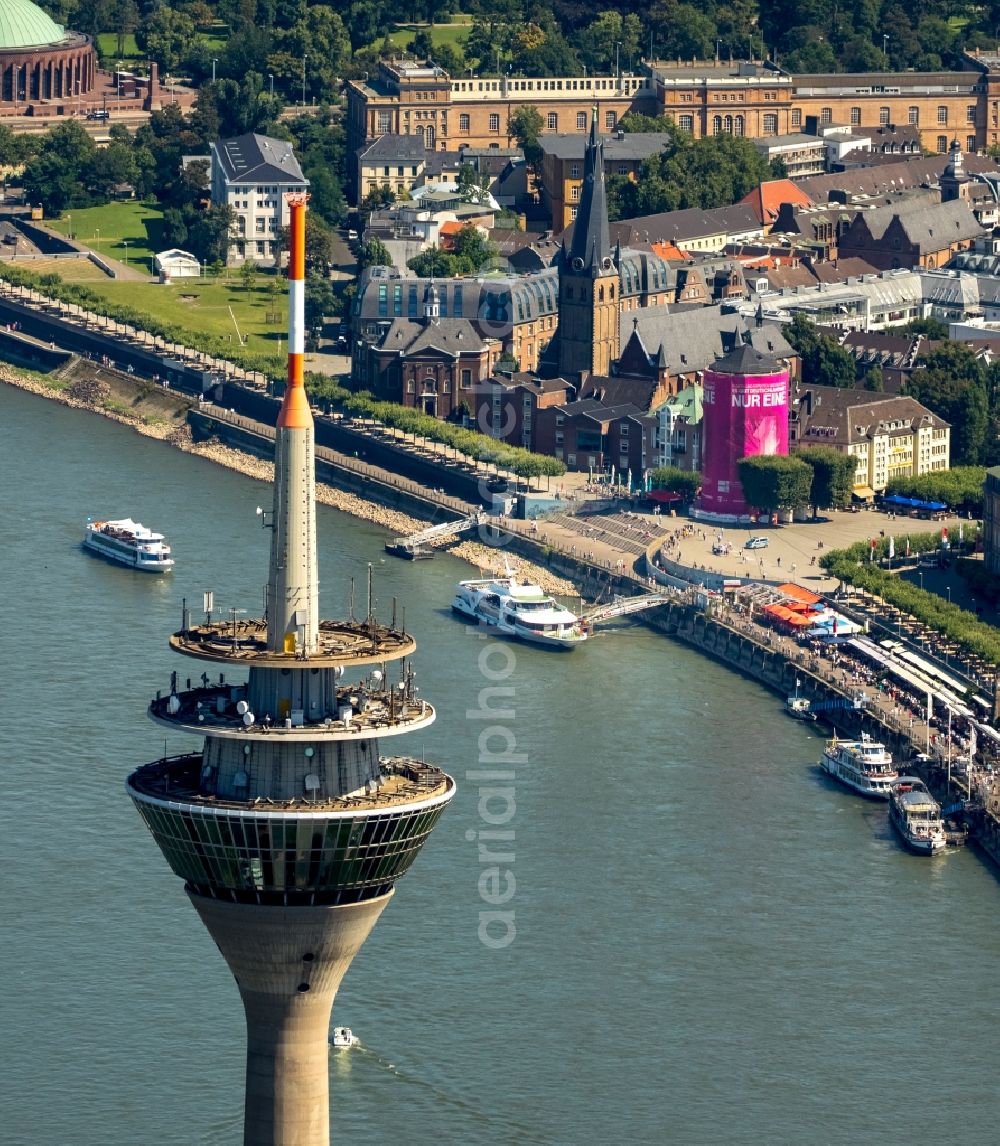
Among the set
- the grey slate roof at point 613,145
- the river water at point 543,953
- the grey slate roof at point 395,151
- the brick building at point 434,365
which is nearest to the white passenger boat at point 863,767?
the river water at point 543,953

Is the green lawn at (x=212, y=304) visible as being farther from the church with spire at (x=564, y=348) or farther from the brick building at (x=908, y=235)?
the brick building at (x=908, y=235)

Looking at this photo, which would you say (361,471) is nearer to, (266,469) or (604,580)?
(266,469)

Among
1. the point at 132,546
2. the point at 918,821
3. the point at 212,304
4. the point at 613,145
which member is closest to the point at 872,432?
the point at 132,546

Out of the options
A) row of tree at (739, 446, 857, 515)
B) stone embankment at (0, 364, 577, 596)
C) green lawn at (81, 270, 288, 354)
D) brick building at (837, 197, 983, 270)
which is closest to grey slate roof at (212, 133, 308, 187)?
green lawn at (81, 270, 288, 354)

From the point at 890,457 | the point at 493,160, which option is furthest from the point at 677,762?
the point at 493,160

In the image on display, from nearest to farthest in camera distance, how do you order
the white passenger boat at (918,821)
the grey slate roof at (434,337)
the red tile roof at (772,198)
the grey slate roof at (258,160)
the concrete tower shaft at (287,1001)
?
1. the concrete tower shaft at (287,1001)
2. the white passenger boat at (918,821)
3. the grey slate roof at (434,337)
4. the grey slate roof at (258,160)
5. the red tile roof at (772,198)

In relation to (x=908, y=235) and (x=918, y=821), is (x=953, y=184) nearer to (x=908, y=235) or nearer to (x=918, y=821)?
(x=908, y=235)
